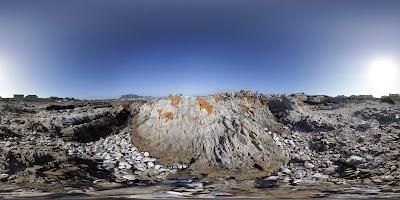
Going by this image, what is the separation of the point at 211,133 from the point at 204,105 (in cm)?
308

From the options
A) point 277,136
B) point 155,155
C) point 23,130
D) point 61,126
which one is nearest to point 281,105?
point 277,136

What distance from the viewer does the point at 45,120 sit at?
30.6m

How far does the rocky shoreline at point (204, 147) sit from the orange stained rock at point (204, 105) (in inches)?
3.9

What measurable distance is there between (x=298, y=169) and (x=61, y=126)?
15.8 metres

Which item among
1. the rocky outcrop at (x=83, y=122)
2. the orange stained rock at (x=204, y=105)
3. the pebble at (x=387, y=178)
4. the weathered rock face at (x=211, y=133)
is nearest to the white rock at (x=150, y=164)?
the weathered rock face at (x=211, y=133)

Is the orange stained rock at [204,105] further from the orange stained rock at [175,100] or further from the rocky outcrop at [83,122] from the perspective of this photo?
the rocky outcrop at [83,122]

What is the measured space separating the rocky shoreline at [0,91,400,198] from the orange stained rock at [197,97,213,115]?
0.33 ft

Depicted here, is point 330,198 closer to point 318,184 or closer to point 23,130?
point 318,184

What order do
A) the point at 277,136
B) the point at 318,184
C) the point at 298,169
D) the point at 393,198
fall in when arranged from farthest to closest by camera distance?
the point at 277,136 < the point at 298,169 < the point at 318,184 < the point at 393,198

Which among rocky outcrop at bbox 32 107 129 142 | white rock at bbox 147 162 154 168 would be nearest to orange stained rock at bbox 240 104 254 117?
rocky outcrop at bbox 32 107 129 142

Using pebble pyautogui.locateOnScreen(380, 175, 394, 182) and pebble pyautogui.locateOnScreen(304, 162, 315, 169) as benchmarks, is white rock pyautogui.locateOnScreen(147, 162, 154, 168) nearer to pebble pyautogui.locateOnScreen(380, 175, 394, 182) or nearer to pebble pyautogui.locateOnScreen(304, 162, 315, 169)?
pebble pyautogui.locateOnScreen(304, 162, 315, 169)

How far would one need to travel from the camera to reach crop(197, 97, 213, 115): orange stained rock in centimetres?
2922

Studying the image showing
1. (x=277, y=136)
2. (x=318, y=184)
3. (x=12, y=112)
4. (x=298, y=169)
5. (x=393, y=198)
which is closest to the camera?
(x=393, y=198)

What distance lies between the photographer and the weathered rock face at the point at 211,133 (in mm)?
25297
